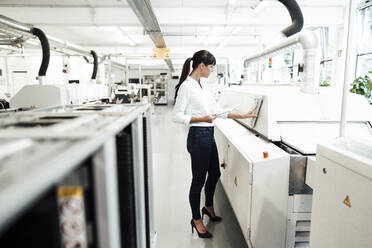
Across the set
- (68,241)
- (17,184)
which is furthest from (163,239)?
(17,184)

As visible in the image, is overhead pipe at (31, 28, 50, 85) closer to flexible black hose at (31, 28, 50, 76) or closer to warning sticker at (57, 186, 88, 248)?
flexible black hose at (31, 28, 50, 76)

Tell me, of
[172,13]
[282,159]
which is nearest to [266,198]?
[282,159]

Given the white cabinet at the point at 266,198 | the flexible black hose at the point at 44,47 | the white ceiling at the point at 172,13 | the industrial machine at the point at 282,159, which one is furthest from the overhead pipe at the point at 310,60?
the white ceiling at the point at 172,13

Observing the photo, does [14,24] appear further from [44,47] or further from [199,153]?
[199,153]

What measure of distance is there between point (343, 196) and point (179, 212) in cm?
191

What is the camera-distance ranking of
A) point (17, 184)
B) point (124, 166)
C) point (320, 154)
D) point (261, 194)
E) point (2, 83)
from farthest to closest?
1. point (2, 83)
2. point (261, 194)
3. point (320, 154)
4. point (124, 166)
5. point (17, 184)

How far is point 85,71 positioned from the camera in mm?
9680

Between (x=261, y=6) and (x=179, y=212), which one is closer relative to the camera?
(x=179, y=212)

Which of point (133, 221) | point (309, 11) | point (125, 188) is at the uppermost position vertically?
point (309, 11)

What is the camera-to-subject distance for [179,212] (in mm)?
2746

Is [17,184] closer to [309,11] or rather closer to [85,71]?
[309,11]

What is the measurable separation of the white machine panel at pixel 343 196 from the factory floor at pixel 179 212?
1054 mm

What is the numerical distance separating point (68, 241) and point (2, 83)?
8.35 m

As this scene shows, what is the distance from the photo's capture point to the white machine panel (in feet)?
3.20
